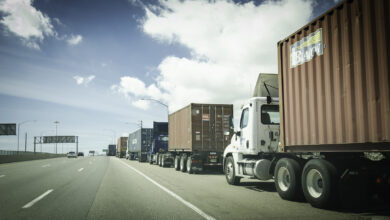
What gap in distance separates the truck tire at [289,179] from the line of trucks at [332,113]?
24 millimetres

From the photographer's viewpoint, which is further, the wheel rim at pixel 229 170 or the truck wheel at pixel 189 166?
the truck wheel at pixel 189 166

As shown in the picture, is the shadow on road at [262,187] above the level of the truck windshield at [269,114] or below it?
below

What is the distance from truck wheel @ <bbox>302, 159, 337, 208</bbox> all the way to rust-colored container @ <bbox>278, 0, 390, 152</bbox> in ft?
1.41

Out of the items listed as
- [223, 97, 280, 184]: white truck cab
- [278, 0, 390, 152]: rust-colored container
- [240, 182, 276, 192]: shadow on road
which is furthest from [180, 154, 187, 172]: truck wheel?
[278, 0, 390, 152]: rust-colored container

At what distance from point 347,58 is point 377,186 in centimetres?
259

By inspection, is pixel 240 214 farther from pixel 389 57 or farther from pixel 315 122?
pixel 389 57

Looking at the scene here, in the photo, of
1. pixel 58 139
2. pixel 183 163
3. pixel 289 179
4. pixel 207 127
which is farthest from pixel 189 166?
pixel 58 139

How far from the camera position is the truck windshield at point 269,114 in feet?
33.0

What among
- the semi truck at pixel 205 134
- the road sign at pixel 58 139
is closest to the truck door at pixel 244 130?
the semi truck at pixel 205 134

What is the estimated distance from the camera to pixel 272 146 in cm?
991

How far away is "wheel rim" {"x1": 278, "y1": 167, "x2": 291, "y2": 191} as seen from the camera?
803cm

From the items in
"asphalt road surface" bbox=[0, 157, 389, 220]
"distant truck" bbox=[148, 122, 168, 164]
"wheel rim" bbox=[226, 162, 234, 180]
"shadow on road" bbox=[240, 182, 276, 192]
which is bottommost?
"shadow on road" bbox=[240, 182, 276, 192]

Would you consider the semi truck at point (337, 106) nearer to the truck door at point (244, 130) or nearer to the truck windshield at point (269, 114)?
the truck windshield at point (269, 114)

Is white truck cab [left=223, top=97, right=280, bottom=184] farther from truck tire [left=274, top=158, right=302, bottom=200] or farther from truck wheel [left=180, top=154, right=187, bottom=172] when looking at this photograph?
truck wheel [left=180, top=154, right=187, bottom=172]
